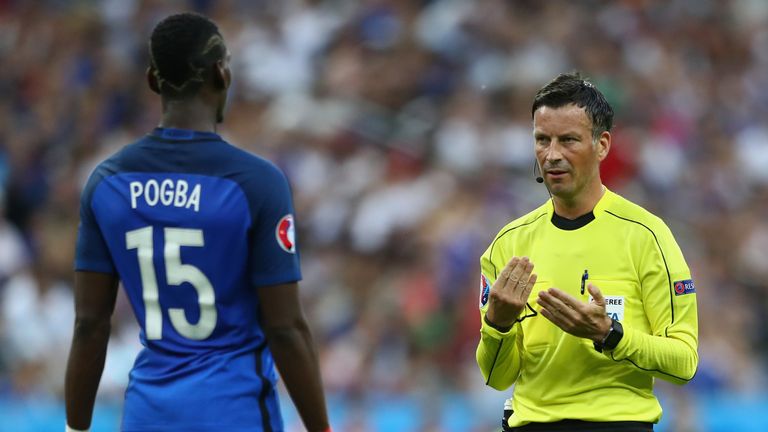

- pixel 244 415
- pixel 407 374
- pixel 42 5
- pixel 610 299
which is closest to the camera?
pixel 244 415

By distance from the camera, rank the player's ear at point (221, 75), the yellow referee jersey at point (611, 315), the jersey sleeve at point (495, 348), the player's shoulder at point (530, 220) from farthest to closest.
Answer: the player's shoulder at point (530, 220)
the jersey sleeve at point (495, 348)
the yellow referee jersey at point (611, 315)
the player's ear at point (221, 75)

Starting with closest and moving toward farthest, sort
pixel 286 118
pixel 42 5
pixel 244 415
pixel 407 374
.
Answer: pixel 244 415 → pixel 407 374 → pixel 286 118 → pixel 42 5

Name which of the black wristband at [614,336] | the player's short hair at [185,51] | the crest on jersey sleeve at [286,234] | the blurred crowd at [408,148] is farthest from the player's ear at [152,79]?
the blurred crowd at [408,148]

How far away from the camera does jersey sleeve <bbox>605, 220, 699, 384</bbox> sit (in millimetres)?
4668

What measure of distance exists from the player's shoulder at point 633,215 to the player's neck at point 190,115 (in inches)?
61.8

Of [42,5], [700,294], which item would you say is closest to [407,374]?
[700,294]

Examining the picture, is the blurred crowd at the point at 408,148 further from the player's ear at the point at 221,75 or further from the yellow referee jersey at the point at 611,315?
the player's ear at the point at 221,75

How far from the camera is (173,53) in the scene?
4.56 m

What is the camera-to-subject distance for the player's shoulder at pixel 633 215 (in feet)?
16.2

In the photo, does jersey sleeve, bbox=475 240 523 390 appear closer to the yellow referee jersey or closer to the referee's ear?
the yellow referee jersey

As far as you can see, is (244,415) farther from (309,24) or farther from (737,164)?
(309,24)

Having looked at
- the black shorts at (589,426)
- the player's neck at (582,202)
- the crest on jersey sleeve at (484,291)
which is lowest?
the black shorts at (589,426)

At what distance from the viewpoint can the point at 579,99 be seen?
16.4 feet

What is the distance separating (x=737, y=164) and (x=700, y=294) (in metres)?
1.91
